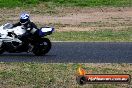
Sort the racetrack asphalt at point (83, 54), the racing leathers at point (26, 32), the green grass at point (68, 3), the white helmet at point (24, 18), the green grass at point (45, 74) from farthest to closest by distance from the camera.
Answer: the green grass at point (68, 3) → the racing leathers at point (26, 32) → the white helmet at point (24, 18) → the racetrack asphalt at point (83, 54) → the green grass at point (45, 74)

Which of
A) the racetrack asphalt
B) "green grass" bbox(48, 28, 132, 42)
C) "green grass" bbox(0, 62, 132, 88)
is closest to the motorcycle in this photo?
the racetrack asphalt

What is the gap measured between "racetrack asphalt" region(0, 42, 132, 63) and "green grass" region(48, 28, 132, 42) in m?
1.55

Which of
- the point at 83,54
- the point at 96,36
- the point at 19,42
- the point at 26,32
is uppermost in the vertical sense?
the point at 26,32

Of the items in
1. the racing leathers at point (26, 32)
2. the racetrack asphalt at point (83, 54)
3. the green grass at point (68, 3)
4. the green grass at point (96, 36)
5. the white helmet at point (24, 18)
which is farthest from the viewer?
the green grass at point (68, 3)

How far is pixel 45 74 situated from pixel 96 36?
435 inches

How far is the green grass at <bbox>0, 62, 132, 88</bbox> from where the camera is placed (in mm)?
12695

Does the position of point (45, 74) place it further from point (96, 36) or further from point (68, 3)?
point (68, 3)

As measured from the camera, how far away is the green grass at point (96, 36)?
23.5 m

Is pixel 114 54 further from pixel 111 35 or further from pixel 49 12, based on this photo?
pixel 49 12

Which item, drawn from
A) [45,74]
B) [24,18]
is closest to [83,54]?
[24,18]

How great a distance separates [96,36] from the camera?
2467 cm

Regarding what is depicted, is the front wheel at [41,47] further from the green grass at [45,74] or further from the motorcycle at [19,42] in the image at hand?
the green grass at [45,74]

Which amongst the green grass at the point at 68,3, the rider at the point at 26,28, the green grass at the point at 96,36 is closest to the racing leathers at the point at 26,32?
the rider at the point at 26,28

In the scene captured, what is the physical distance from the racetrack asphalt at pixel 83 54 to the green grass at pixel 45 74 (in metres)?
1.50
